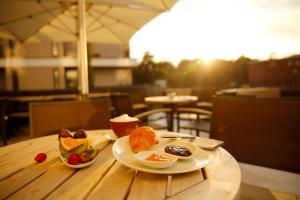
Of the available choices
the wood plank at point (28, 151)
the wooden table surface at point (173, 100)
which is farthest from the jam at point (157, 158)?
the wooden table surface at point (173, 100)

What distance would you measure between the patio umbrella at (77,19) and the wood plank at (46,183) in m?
1.96

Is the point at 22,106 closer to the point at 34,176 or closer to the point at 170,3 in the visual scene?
the point at 170,3

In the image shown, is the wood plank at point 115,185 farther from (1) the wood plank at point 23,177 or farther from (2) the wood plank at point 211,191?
(1) the wood plank at point 23,177

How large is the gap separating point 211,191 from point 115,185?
0.30 m

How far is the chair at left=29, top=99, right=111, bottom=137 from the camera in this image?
179cm

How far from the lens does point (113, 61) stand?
21781 millimetres

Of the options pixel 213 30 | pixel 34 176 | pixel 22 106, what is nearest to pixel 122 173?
pixel 34 176

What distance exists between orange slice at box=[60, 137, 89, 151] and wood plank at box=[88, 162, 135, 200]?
0.54 ft

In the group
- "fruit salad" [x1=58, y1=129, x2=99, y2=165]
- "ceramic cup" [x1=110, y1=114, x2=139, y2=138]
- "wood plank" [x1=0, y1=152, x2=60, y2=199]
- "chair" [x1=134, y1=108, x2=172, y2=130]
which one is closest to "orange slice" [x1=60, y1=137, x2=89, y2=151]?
"fruit salad" [x1=58, y1=129, x2=99, y2=165]

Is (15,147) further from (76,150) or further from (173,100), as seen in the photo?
(173,100)

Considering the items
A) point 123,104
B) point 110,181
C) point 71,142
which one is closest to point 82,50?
point 123,104

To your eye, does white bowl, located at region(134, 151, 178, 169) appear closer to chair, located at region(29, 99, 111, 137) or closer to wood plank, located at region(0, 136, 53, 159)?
wood plank, located at region(0, 136, 53, 159)

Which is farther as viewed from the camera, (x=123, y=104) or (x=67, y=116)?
(x=123, y=104)

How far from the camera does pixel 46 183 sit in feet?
2.47
